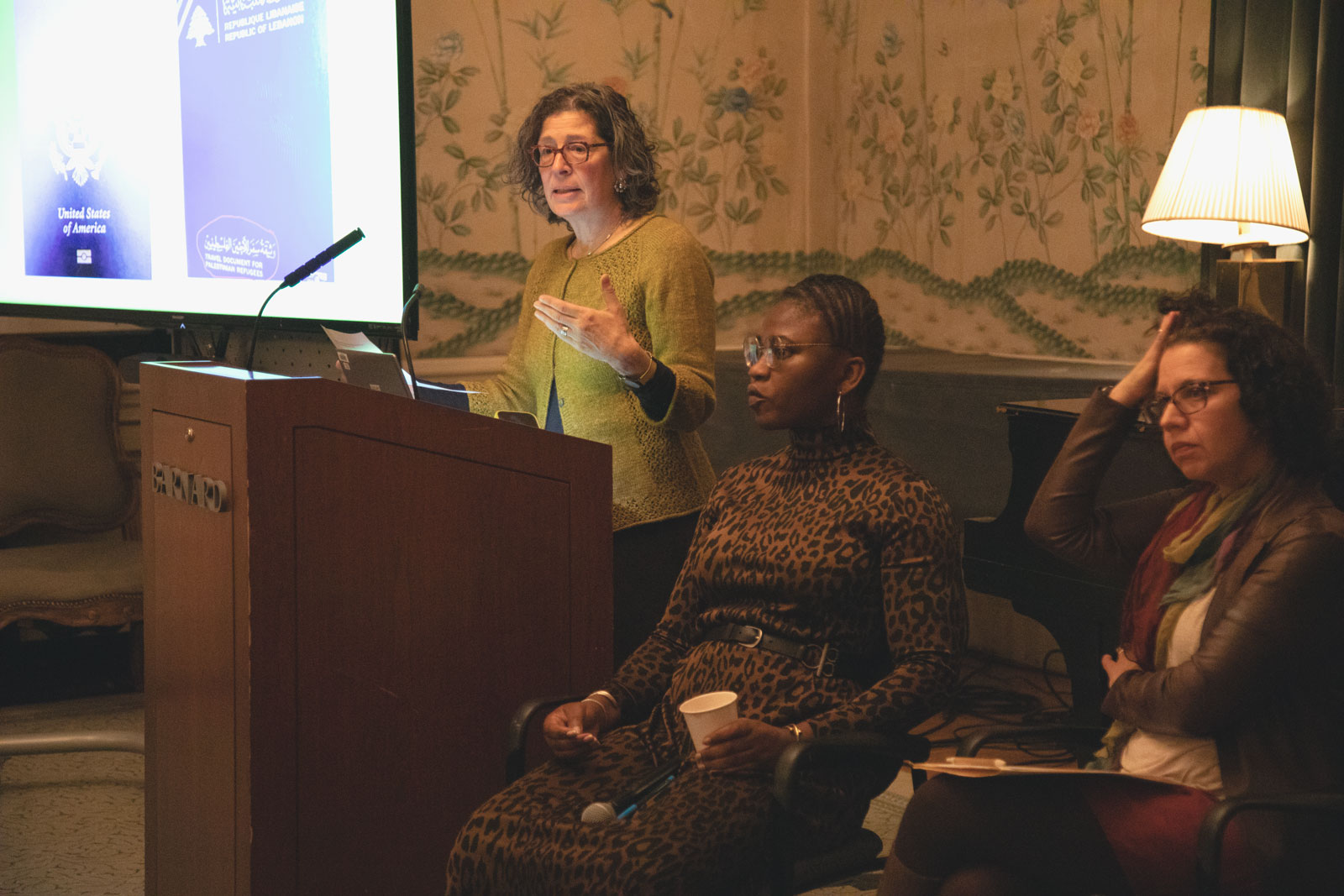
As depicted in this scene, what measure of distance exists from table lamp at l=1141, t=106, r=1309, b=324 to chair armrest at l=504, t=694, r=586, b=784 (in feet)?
5.75

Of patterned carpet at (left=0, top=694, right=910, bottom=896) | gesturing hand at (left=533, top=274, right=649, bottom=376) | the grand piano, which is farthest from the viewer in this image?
the grand piano

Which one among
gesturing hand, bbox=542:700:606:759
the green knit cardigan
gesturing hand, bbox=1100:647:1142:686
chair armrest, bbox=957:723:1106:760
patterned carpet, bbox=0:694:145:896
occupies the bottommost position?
patterned carpet, bbox=0:694:145:896

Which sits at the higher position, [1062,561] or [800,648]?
[800,648]

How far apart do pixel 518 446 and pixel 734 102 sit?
3009 mm

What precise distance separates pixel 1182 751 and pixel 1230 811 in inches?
8.7

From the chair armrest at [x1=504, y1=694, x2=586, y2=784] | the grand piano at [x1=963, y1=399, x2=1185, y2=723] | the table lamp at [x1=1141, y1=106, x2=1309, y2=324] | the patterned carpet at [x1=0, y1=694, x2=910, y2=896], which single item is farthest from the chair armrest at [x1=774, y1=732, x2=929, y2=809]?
the table lamp at [x1=1141, y1=106, x2=1309, y2=324]

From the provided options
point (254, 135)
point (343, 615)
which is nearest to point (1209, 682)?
point (343, 615)

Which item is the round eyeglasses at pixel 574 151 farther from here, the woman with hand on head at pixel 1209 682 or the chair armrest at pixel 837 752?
the chair armrest at pixel 837 752

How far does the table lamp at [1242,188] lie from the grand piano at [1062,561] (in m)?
0.37

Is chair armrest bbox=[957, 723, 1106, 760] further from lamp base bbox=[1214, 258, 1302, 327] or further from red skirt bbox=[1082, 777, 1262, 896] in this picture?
lamp base bbox=[1214, 258, 1302, 327]

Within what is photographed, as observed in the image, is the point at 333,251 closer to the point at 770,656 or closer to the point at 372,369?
the point at 372,369

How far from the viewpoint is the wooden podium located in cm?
171

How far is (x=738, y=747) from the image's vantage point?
1.62 m

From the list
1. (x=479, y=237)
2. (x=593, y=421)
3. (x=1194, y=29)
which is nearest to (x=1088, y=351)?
(x=1194, y=29)
